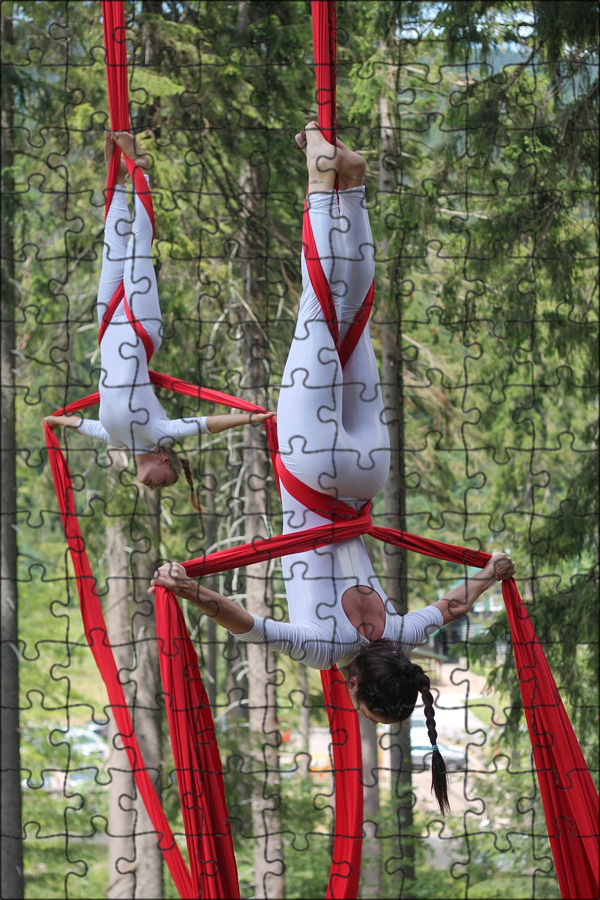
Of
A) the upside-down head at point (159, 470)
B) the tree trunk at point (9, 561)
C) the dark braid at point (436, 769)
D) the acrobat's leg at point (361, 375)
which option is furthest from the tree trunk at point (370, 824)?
the acrobat's leg at point (361, 375)

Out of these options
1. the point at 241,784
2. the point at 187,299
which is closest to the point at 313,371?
the point at 187,299

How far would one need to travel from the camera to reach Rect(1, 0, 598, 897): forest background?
5121 millimetres

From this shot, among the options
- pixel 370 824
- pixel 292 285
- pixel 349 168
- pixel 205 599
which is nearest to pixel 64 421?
pixel 205 599

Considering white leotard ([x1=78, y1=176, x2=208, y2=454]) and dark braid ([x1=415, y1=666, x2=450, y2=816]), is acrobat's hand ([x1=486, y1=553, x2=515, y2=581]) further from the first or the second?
white leotard ([x1=78, y1=176, x2=208, y2=454])

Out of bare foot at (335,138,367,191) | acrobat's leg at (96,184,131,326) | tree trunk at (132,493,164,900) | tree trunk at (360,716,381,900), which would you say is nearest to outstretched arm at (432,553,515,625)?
bare foot at (335,138,367,191)

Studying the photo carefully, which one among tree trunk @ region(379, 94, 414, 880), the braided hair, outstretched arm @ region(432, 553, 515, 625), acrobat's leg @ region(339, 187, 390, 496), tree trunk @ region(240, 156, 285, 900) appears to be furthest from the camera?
tree trunk @ region(240, 156, 285, 900)

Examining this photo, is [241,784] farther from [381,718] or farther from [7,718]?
[381,718]

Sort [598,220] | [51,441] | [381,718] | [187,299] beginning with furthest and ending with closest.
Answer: [187,299]
[598,220]
[51,441]
[381,718]

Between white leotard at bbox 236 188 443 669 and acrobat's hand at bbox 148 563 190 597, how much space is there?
0.73ft

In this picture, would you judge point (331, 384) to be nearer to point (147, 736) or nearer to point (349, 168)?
point (349, 168)

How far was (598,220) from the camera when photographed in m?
5.32

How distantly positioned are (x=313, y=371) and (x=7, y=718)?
13.7 ft

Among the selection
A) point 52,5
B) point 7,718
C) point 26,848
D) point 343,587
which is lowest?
point 26,848

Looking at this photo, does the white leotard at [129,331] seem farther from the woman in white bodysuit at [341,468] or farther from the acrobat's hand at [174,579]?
the acrobat's hand at [174,579]
